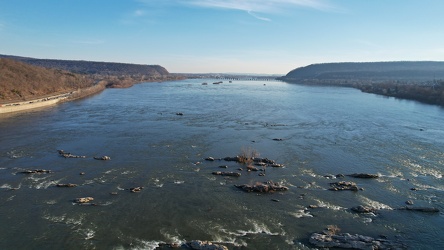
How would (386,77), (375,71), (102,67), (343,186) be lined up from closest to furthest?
(343,186) → (386,77) → (375,71) → (102,67)

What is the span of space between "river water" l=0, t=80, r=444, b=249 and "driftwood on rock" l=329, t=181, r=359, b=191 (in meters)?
0.32

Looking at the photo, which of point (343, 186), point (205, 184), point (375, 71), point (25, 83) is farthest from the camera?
point (375, 71)

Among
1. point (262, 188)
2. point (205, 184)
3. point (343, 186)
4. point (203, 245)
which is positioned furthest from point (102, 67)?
point (203, 245)

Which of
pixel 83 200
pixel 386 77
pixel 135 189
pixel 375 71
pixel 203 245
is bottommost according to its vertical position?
pixel 203 245

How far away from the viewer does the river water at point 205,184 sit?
12141 millimetres

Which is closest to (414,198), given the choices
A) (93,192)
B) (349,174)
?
(349,174)

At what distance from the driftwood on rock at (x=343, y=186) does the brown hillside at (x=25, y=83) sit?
4103 cm

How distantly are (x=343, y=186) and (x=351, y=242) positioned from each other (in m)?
5.16

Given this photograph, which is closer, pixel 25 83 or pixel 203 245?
pixel 203 245

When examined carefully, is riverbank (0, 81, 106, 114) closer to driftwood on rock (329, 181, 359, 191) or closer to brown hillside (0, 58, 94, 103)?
brown hillside (0, 58, 94, 103)

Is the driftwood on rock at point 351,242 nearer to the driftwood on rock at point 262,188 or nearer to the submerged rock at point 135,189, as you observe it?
the driftwood on rock at point 262,188

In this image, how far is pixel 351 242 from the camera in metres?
11.4

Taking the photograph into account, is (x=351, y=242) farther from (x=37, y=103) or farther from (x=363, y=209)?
(x=37, y=103)

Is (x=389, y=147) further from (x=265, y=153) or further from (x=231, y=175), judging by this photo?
(x=231, y=175)
